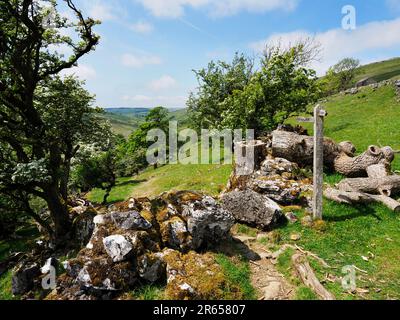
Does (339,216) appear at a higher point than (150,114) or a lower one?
lower

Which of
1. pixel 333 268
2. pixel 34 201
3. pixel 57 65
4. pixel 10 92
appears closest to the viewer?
pixel 333 268

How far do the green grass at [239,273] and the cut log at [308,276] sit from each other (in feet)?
6.56

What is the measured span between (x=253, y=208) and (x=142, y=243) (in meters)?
6.78

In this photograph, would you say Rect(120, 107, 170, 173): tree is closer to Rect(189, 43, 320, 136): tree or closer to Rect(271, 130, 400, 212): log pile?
Rect(189, 43, 320, 136): tree

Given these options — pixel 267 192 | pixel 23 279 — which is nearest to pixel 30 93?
pixel 23 279

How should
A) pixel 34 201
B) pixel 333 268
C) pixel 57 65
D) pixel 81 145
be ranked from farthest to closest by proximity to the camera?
pixel 34 201 < pixel 81 145 < pixel 57 65 < pixel 333 268

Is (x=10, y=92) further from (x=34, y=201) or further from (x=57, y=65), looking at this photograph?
(x=34, y=201)

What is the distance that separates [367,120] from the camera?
35969 mm

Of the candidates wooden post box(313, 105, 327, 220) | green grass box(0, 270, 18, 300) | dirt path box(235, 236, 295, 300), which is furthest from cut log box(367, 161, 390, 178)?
green grass box(0, 270, 18, 300)

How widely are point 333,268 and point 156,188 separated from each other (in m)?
26.2

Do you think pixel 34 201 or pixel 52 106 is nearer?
pixel 52 106

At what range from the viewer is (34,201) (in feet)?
89.4

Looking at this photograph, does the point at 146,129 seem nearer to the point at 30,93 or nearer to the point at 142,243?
the point at 30,93

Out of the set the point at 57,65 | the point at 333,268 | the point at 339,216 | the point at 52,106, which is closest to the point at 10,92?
the point at 57,65
